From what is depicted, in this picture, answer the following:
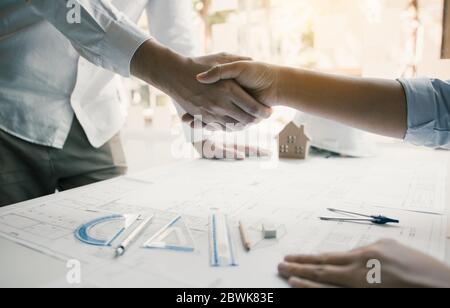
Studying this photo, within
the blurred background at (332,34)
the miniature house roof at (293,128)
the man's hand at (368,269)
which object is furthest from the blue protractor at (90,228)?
the blurred background at (332,34)

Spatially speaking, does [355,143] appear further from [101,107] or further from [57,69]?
[57,69]

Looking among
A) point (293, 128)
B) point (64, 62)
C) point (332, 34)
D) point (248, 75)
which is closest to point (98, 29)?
point (64, 62)

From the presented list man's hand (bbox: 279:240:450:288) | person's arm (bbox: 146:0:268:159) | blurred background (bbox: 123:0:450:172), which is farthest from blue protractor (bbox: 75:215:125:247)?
blurred background (bbox: 123:0:450:172)

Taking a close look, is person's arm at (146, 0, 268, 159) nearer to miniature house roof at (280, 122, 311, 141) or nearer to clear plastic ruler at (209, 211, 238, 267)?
miniature house roof at (280, 122, 311, 141)

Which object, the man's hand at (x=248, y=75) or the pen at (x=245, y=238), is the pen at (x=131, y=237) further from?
the man's hand at (x=248, y=75)

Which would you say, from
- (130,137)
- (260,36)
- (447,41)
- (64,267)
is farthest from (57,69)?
(447,41)

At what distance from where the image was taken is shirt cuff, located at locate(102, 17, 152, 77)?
0.76 meters

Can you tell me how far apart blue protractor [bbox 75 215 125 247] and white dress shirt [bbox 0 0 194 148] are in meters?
0.35

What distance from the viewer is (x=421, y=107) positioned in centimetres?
69

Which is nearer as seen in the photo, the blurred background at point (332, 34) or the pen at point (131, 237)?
the pen at point (131, 237)

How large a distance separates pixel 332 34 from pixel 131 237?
1.27 metres

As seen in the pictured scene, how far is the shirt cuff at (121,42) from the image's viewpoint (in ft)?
2.51

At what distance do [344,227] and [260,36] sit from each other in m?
1.27

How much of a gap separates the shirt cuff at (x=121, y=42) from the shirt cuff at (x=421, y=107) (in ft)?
1.80
